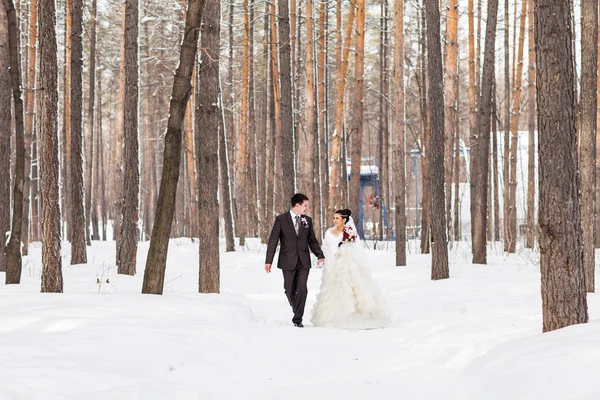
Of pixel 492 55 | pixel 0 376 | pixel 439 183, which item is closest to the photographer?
pixel 0 376

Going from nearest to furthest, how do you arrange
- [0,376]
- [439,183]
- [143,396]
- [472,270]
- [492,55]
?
[0,376] < [143,396] < [439,183] < [472,270] < [492,55]

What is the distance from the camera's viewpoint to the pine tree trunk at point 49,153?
802 cm

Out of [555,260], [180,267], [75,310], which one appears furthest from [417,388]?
[180,267]

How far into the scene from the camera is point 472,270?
→ 13820 mm

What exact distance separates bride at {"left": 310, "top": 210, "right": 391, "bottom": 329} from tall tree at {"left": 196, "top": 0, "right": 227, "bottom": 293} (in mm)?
1785

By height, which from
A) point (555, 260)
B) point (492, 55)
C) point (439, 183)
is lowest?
point (555, 260)

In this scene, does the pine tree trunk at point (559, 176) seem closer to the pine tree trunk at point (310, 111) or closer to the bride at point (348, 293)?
the bride at point (348, 293)

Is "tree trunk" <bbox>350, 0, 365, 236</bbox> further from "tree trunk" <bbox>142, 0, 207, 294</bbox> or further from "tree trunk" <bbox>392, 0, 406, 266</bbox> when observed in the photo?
"tree trunk" <bbox>142, 0, 207, 294</bbox>

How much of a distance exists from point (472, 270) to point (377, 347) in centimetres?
738

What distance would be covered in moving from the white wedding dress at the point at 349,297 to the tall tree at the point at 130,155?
5.33m

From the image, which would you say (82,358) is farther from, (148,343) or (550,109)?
(550,109)

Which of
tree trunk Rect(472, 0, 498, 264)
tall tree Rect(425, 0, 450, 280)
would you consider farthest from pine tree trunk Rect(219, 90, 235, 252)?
tall tree Rect(425, 0, 450, 280)

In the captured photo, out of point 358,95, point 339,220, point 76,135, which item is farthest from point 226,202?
point 339,220

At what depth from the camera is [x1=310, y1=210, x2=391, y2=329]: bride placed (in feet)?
28.9
